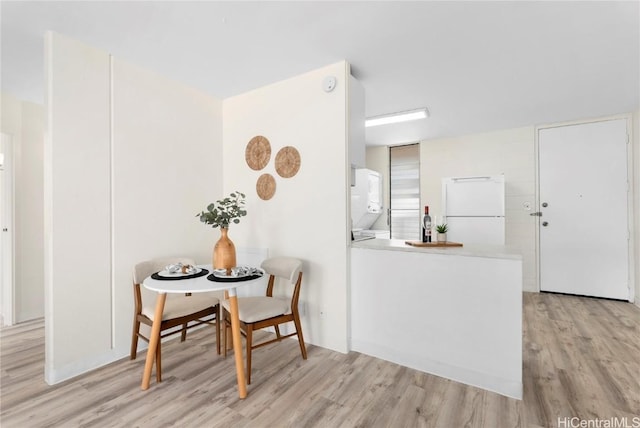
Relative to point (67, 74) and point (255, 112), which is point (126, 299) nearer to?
point (67, 74)

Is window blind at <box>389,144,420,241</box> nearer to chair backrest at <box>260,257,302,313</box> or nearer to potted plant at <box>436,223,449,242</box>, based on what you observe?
potted plant at <box>436,223,449,242</box>

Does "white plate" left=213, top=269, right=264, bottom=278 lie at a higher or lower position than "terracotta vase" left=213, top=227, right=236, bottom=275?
lower

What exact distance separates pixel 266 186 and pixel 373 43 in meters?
1.57

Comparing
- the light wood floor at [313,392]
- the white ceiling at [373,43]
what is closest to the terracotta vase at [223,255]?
the light wood floor at [313,392]

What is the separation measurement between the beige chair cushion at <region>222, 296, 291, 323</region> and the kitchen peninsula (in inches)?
26.3

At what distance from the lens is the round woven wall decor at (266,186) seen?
2904 millimetres

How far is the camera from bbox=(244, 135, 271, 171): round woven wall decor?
295 cm

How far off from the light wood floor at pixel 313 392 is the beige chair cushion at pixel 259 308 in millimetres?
449

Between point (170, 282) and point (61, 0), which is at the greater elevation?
point (61, 0)

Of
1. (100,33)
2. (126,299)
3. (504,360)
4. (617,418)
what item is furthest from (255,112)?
(617,418)

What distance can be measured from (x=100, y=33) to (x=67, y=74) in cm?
39

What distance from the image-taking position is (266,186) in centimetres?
295

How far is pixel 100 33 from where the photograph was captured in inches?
81.9

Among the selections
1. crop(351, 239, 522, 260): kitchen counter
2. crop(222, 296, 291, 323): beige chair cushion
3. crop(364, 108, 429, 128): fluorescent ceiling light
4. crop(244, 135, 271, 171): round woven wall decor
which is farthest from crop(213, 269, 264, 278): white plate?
crop(364, 108, 429, 128): fluorescent ceiling light
